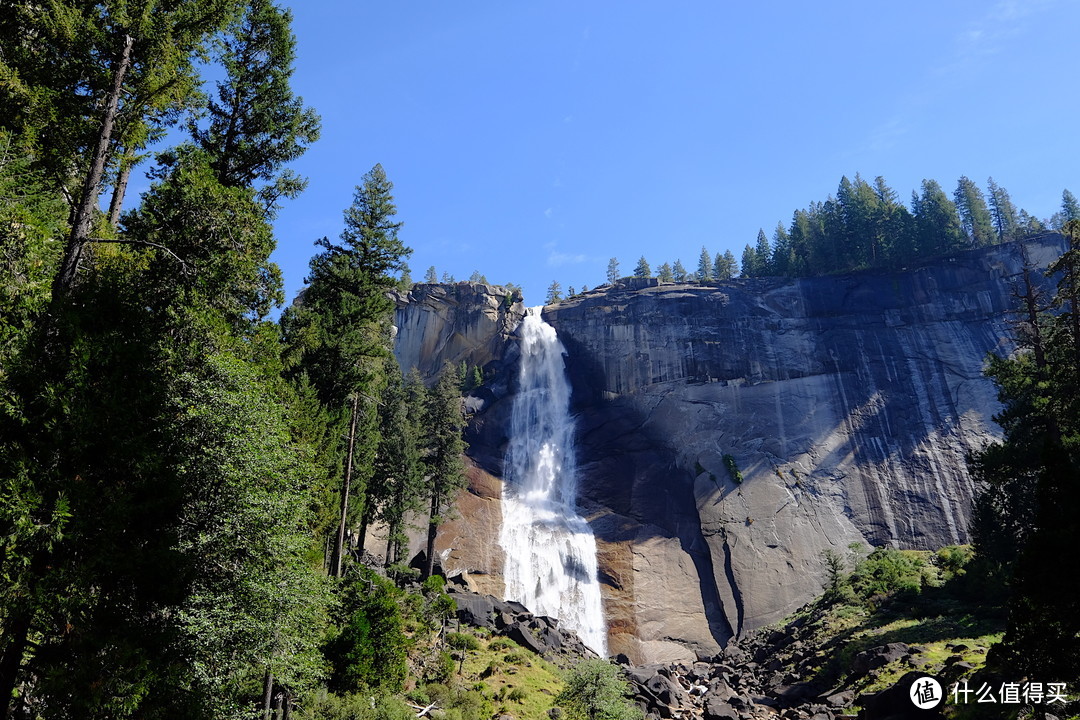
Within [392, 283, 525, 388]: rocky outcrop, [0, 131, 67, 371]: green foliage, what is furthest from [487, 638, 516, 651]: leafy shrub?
[392, 283, 525, 388]: rocky outcrop

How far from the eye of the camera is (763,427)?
56281 millimetres

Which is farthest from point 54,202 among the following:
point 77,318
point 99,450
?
point 99,450

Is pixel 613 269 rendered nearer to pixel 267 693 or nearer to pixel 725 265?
pixel 725 265

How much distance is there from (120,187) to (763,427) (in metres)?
52.9

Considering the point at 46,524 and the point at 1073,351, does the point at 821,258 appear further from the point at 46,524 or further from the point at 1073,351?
the point at 46,524

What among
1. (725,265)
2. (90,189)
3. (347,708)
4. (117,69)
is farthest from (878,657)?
(725,265)

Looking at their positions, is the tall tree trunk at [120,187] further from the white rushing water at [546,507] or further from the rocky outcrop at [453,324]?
the rocky outcrop at [453,324]

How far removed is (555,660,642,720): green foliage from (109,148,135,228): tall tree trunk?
20683mm

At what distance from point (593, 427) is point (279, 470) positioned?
4906 centimetres

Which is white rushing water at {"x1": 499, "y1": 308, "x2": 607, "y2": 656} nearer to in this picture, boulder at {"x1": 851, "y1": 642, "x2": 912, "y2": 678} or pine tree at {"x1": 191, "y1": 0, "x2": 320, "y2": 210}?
boulder at {"x1": 851, "y1": 642, "x2": 912, "y2": 678}

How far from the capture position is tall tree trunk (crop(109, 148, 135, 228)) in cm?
1380

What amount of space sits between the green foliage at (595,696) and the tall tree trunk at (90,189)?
20109 mm

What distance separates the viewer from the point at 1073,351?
19906mm

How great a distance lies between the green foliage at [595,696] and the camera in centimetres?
2127
